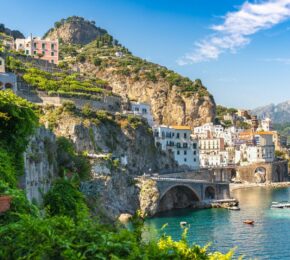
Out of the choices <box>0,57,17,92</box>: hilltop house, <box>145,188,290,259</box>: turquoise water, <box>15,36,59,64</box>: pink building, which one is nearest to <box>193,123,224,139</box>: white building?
<box>15,36,59,64</box>: pink building

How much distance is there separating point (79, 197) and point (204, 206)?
62637 mm

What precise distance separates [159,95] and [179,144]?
4106 cm

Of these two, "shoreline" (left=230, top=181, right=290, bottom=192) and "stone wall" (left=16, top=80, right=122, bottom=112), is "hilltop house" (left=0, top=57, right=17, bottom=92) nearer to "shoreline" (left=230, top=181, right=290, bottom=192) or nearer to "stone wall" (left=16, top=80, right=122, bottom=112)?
"stone wall" (left=16, top=80, right=122, bottom=112)

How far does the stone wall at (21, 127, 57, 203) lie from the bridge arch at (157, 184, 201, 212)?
4200cm

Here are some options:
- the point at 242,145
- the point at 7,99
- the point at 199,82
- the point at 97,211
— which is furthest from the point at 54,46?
the point at 7,99

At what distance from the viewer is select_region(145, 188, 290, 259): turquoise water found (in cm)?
4909

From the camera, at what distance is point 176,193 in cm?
8256

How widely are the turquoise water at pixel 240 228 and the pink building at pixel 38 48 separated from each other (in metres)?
47.0

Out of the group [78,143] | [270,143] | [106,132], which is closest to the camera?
[78,143]

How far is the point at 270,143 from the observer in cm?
14412

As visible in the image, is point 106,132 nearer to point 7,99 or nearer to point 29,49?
point 29,49

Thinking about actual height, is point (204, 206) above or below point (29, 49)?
below

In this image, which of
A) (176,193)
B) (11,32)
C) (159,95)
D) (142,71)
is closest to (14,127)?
(176,193)

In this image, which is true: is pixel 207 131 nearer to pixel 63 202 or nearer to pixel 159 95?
pixel 159 95
